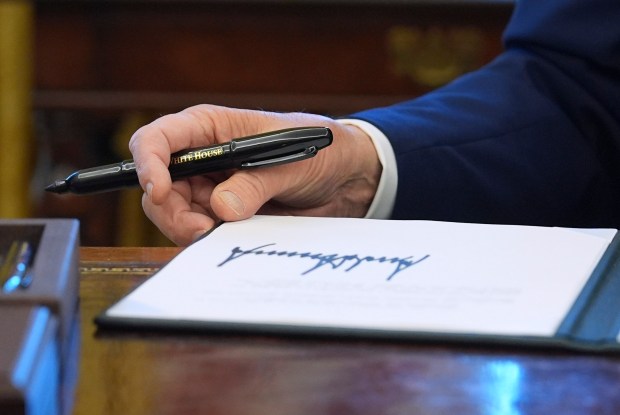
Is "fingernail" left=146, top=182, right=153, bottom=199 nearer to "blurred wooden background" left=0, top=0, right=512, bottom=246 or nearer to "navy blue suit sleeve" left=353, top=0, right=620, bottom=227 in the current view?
"navy blue suit sleeve" left=353, top=0, right=620, bottom=227

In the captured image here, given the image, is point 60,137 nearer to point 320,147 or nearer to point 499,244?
point 320,147

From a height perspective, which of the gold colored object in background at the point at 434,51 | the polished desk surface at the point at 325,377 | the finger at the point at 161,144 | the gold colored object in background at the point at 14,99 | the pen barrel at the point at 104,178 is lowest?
the gold colored object in background at the point at 14,99

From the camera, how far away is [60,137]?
2051mm

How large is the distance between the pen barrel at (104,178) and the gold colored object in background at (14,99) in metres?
1.32

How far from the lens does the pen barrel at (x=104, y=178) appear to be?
0.67 metres

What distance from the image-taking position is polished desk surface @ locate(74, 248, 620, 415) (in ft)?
1.08

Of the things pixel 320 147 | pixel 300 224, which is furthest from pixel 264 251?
pixel 320 147

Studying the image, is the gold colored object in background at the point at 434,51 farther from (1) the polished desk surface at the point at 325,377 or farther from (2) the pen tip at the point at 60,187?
(1) the polished desk surface at the point at 325,377

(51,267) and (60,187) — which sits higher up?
(51,267)

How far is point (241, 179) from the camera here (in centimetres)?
65

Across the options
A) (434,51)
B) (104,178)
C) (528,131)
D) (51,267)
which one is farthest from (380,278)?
(434,51)

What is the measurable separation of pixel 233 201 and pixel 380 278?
0.59ft

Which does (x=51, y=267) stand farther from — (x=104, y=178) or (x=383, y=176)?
(x=383, y=176)
